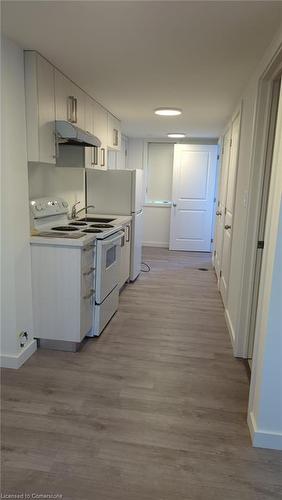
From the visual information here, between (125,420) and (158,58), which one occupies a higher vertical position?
(158,58)

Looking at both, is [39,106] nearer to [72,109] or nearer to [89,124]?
[72,109]

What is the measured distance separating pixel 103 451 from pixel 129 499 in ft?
1.01

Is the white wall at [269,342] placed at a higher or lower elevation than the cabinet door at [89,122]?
lower

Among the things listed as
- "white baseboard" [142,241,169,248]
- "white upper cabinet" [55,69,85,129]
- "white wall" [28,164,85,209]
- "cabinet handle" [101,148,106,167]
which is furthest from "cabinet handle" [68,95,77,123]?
"white baseboard" [142,241,169,248]

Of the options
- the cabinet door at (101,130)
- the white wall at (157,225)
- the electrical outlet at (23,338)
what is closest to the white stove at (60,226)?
the electrical outlet at (23,338)

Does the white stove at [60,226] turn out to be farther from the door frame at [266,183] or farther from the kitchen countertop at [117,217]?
the door frame at [266,183]

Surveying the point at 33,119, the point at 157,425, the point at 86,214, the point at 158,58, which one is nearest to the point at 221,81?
the point at 158,58

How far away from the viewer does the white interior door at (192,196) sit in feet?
21.5

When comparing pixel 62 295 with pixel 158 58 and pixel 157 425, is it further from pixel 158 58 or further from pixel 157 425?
pixel 158 58

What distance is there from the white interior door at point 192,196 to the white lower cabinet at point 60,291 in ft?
14.0

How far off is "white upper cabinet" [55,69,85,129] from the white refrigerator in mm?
1103

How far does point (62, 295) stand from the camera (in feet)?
8.86

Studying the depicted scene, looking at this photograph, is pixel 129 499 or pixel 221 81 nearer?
pixel 129 499

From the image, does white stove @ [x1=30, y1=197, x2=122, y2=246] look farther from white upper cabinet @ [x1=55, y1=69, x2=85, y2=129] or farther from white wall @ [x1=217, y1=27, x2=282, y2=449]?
white wall @ [x1=217, y1=27, x2=282, y2=449]
